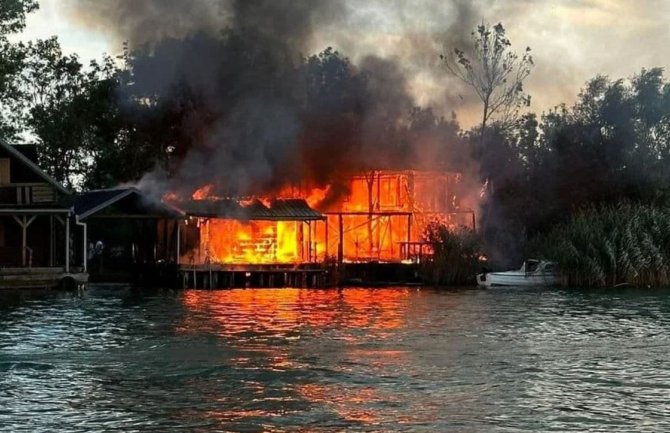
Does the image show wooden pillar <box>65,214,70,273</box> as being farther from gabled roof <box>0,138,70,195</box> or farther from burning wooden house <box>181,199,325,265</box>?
burning wooden house <box>181,199,325,265</box>

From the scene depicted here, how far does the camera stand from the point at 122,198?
53.1 meters

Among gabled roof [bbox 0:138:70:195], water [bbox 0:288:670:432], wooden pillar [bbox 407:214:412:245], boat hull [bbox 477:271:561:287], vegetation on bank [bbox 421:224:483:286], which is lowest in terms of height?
water [bbox 0:288:670:432]

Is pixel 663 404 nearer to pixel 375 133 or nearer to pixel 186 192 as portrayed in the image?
pixel 186 192

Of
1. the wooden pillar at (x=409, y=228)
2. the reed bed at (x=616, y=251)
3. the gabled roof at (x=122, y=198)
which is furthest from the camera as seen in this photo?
the wooden pillar at (x=409, y=228)

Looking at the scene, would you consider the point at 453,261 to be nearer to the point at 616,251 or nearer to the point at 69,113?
the point at 616,251

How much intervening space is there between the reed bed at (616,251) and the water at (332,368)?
12.0 metres

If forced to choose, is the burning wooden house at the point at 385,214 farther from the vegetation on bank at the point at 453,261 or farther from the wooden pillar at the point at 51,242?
the wooden pillar at the point at 51,242

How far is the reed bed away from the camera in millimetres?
50938

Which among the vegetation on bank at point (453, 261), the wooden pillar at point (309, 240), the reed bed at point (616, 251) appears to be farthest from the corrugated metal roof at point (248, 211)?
the reed bed at point (616, 251)

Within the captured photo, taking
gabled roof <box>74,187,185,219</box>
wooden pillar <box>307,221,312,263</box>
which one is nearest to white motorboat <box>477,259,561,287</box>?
wooden pillar <box>307,221,312,263</box>

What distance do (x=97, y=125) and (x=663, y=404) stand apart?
5377cm

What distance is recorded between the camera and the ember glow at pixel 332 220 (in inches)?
2160

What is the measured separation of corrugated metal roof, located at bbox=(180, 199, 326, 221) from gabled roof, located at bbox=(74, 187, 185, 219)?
1.14 m

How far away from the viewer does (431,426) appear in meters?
16.8
